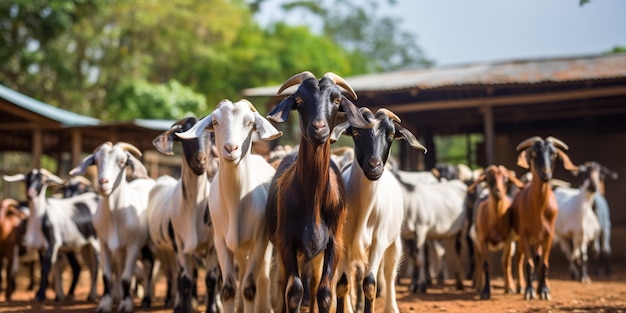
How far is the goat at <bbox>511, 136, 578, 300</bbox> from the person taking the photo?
10242 mm

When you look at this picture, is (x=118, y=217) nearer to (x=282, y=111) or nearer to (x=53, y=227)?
(x=53, y=227)

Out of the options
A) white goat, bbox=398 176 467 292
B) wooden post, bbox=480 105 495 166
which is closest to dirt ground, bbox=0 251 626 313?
white goat, bbox=398 176 467 292

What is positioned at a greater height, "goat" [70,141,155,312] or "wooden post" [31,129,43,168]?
"wooden post" [31,129,43,168]

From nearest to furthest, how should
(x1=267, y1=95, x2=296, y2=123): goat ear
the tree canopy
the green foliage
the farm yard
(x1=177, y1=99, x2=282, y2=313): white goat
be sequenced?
(x1=267, y1=95, x2=296, y2=123): goat ear, (x1=177, y1=99, x2=282, y2=313): white goat, the farm yard, the tree canopy, the green foliage

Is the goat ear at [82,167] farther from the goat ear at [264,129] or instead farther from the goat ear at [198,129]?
the goat ear at [264,129]

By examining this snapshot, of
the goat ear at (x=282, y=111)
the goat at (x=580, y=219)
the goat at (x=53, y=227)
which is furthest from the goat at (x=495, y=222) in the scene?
the goat at (x=53, y=227)

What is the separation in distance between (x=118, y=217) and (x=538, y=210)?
5868mm

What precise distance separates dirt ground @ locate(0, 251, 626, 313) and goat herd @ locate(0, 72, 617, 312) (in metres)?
0.37

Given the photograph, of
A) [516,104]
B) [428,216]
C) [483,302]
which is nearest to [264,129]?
[483,302]

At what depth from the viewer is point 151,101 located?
25.5 m

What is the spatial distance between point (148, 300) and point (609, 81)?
10.6 metres

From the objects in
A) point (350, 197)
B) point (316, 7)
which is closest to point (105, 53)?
point (316, 7)

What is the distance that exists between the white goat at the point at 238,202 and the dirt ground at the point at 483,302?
2.78 meters

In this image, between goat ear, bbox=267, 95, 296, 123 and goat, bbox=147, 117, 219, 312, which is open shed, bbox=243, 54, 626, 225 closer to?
goat, bbox=147, 117, 219, 312
